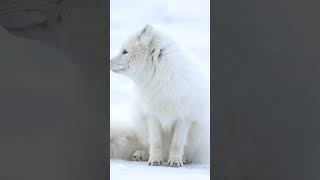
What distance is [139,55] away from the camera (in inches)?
67.7

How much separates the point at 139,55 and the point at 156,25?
14 cm

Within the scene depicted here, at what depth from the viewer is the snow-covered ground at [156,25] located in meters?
1.66

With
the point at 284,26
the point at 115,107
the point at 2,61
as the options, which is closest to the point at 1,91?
the point at 2,61

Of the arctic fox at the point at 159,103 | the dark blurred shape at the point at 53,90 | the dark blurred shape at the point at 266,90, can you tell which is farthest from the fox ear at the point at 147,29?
the dark blurred shape at the point at 266,90

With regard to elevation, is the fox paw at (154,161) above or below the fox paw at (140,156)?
below

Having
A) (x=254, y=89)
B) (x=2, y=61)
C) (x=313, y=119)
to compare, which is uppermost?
(x=2, y=61)

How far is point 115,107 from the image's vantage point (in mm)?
1702

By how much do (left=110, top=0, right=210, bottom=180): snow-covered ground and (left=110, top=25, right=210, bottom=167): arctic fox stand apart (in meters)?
0.03

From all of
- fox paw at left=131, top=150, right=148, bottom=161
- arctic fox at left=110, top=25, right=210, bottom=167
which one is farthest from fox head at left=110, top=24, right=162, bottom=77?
fox paw at left=131, top=150, right=148, bottom=161

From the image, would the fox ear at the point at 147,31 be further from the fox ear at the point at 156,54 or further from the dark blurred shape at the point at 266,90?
the dark blurred shape at the point at 266,90

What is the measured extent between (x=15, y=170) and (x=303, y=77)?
1.15 meters

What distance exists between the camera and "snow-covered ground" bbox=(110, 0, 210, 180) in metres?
1.66

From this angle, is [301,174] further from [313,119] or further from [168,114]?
[168,114]

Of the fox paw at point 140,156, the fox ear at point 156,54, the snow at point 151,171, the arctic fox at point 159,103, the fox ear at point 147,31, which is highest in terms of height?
the fox ear at point 147,31
